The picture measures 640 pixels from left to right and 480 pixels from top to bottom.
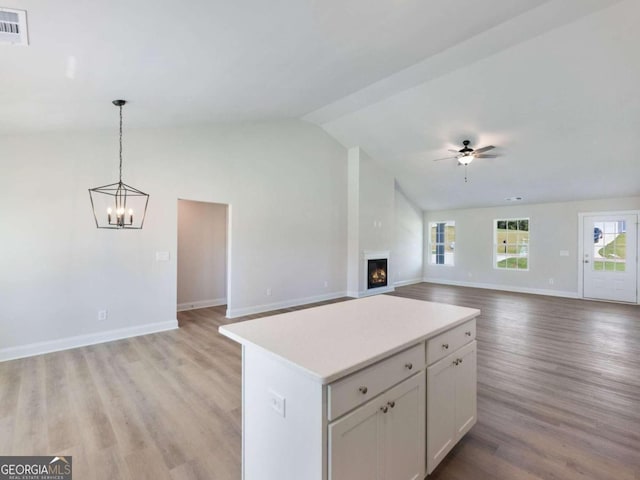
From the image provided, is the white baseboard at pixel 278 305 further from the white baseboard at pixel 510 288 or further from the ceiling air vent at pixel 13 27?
the ceiling air vent at pixel 13 27

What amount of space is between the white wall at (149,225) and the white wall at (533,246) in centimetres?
439

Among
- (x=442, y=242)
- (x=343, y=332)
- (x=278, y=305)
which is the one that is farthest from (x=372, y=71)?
(x=442, y=242)

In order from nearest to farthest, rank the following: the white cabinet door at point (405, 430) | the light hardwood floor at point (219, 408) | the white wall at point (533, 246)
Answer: the white cabinet door at point (405, 430) < the light hardwood floor at point (219, 408) < the white wall at point (533, 246)

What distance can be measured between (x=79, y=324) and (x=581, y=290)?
9704 millimetres

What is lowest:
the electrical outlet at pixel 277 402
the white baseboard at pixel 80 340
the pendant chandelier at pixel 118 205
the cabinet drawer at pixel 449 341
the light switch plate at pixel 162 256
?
the white baseboard at pixel 80 340

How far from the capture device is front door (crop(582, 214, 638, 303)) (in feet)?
21.9

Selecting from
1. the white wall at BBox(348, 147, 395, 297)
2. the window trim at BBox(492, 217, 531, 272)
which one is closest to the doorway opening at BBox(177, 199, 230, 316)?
the white wall at BBox(348, 147, 395, 297)

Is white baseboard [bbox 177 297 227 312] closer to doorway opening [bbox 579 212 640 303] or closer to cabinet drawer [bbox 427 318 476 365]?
cabinet drawer [bbox 427 318 476 365]

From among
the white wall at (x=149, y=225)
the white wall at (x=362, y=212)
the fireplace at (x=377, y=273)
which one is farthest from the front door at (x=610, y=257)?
the white wall at (x=149, y=225)

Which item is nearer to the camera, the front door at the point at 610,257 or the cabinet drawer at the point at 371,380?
the cabinet drawer at the point at 371,380

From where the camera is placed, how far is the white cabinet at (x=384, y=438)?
118 cm

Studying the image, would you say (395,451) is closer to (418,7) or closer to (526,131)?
(418,7)

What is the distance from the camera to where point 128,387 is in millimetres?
2881

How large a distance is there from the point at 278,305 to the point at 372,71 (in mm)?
4256
